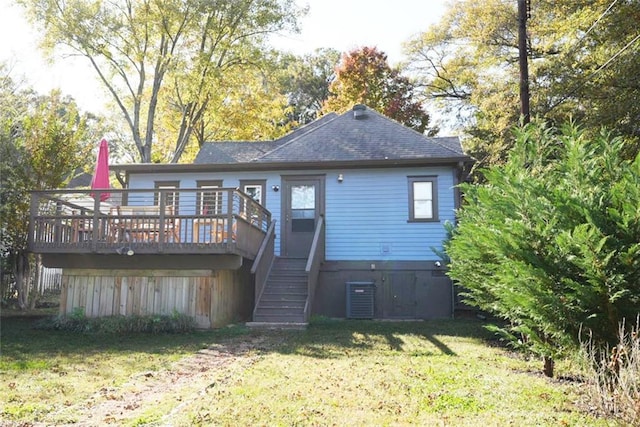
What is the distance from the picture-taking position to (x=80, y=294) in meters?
10.6

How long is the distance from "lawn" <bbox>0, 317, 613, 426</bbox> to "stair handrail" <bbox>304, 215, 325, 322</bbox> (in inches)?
83.3

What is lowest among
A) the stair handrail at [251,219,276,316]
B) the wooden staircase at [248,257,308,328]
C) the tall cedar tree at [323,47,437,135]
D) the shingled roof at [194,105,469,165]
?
the wooden staircase at [248,257,308,328]

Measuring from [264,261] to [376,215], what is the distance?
132 inches

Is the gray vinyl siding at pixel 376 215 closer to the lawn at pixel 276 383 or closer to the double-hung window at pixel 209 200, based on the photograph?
the double-hung window at pixel 209 200

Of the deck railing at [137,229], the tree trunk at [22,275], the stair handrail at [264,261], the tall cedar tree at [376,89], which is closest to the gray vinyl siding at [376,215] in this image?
the stair handrail at [264,261]

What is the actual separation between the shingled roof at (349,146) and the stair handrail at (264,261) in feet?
6.86

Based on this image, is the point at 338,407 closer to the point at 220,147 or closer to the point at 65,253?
the point at 65,253

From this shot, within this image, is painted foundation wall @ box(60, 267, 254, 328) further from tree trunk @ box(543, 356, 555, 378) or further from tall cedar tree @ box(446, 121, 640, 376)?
tree trunk @ box(543, 356, 555, 378)

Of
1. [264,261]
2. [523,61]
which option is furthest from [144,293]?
[523,61]

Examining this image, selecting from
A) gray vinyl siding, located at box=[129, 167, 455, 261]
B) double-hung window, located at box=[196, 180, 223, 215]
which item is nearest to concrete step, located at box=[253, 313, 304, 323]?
double-hung window, located at box=[196, 180, 223, 215]

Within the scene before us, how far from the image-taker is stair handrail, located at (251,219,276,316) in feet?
36.9

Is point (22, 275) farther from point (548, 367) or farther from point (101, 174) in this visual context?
point (548, 367)

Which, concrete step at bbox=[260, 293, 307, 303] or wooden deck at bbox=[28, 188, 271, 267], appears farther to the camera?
concrete step at bbox=[260, 293, 307, 303]

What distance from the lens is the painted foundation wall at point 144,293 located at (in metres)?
10.4
